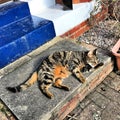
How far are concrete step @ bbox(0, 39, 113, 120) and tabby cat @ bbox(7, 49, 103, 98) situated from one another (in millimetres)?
84

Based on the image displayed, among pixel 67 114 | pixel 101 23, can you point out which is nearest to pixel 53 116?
pixel 67 114

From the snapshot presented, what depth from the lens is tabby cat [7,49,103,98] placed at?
11.2 ft

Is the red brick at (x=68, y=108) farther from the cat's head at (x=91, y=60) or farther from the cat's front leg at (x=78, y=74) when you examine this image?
the cat's head at (x=91, y=60)

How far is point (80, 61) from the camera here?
12.3 feet

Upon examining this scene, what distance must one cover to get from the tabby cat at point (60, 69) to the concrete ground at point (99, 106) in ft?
1.24

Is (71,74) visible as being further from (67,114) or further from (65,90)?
(67,114)

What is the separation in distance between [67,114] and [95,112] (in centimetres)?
43

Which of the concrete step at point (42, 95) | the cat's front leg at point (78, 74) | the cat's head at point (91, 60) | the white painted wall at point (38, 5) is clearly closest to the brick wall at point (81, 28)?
the white painted wall at point (38, 5)

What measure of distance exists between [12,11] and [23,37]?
832mm

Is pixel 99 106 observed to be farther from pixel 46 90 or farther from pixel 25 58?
pixel 25 58

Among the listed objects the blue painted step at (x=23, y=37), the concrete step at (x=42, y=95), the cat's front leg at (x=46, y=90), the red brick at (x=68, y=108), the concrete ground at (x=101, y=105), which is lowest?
the concrete ground at (x=101, y=105)

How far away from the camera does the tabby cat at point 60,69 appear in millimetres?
3412

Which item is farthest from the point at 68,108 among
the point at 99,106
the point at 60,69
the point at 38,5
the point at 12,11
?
the point at 38,5

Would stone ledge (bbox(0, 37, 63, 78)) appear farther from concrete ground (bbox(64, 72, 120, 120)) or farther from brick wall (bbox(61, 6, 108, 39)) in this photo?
concrete ground (bbox(64, 72, 120, 120))
